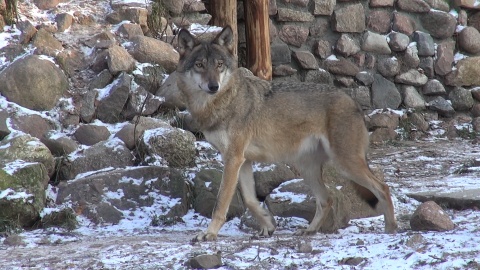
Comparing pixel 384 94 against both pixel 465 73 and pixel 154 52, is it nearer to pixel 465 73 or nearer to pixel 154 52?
pixel 465 73

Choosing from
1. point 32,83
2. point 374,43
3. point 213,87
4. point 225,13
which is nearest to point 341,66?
point 374,43

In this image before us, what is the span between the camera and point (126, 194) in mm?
6660

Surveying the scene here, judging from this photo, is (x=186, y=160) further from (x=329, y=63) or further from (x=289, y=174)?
(x=329, y=63)

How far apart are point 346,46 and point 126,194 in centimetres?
466

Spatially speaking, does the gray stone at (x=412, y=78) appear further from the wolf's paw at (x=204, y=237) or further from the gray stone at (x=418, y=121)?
the wolf's paw at (x=204, y=237)

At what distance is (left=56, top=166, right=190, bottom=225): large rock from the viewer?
646 cm

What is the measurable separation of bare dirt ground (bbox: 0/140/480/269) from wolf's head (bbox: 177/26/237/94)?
1278 mm

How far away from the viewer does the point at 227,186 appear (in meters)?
5.80

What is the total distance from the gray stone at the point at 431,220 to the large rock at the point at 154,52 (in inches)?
162

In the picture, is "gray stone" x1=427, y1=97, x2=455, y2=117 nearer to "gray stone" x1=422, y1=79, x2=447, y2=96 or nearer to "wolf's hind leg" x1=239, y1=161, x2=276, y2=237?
"gray stone" x1=422, y1=79, x2=447, y2=96

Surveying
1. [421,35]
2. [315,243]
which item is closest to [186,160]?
[315,243]

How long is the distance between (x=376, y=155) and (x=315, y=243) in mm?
4269

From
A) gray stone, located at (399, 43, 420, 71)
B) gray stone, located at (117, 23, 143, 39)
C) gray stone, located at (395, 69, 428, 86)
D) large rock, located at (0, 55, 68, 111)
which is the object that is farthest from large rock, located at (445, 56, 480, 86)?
large rock, located at (0, 55, 68, 111)

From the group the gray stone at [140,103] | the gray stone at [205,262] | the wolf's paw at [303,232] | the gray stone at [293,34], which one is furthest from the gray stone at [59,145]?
the gray stone at [293,34]
